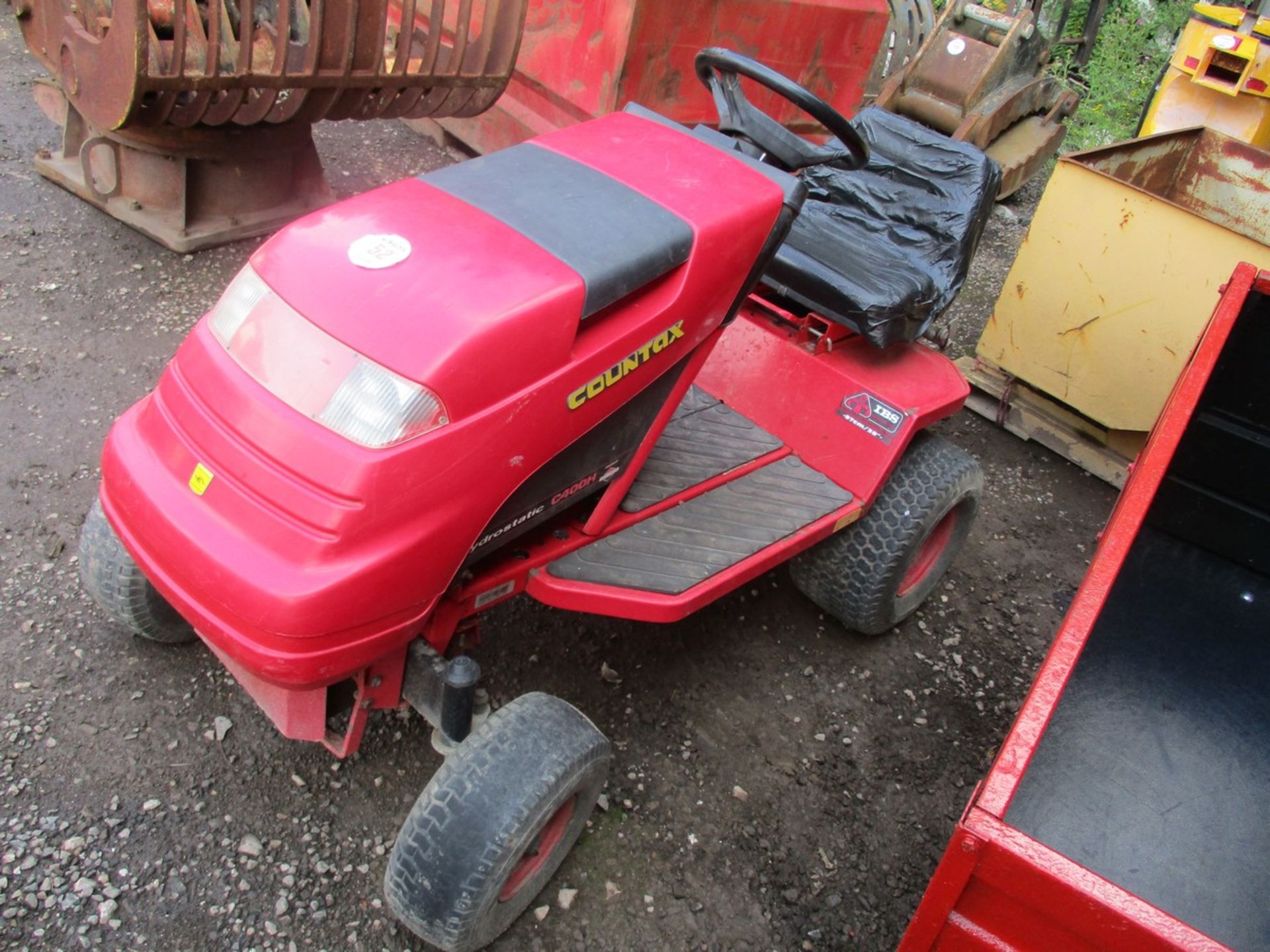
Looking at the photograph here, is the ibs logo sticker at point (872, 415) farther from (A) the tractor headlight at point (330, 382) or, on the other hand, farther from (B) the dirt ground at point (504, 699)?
(A) the tractor headlight at point (330, 382)

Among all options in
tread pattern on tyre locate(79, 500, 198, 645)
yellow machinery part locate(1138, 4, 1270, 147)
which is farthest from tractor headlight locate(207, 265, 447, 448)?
yellow machinery part locate(1138, 4, 1270, 147)

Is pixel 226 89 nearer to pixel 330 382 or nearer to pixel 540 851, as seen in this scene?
pixel 330 382

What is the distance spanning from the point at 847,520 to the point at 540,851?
1143mm

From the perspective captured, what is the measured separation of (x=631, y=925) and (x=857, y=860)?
1.95 ft

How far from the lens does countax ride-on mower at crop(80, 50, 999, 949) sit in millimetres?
1650

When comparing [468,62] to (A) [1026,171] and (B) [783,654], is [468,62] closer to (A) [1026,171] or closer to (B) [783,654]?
(B) [783,654]

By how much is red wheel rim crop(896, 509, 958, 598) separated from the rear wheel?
4.4 inches

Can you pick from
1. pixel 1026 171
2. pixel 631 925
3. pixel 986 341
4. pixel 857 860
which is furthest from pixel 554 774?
pixel 1026 171

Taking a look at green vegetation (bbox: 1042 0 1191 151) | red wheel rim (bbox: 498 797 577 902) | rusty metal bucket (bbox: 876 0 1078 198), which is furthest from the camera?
green vegetation (bbox: 1042 0 1191 151)

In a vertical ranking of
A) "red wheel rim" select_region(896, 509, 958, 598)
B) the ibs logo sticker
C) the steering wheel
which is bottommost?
"red wheel rim" select_region(896, 509, 958, 598)

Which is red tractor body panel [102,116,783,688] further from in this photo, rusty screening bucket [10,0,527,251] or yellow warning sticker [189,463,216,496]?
rusty screening bucket [10,0,527,251]

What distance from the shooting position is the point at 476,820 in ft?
6.06

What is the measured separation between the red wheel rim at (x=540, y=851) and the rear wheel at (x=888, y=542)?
1.05 metres

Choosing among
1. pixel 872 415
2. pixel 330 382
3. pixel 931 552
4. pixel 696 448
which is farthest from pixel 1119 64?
pixel 330 382
